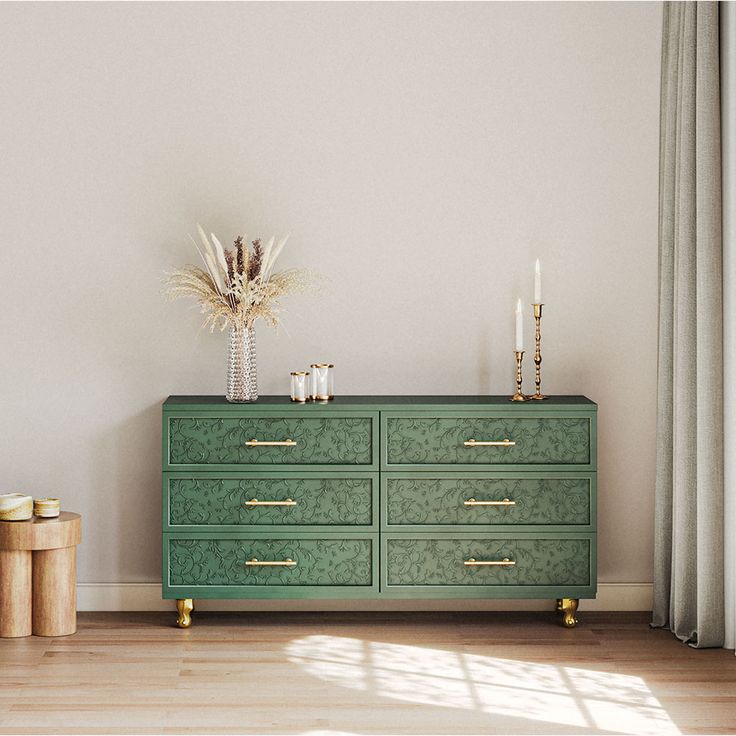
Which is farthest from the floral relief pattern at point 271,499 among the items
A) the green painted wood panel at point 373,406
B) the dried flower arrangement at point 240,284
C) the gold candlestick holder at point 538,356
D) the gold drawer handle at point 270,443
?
the gold candlestick holder at point 538,356

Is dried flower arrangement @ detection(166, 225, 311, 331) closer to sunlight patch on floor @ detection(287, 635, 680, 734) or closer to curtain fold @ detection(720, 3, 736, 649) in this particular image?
sunlight patch on floor @ detection(287, 635, 680, 734)

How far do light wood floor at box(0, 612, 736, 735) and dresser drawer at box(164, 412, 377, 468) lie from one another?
2.13 ft

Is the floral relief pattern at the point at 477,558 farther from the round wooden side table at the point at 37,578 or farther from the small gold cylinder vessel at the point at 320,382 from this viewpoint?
the round wooden side table at the point at 37,578

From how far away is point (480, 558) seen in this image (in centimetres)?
370

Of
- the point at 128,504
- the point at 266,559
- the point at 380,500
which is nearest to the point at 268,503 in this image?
the point at 266,559

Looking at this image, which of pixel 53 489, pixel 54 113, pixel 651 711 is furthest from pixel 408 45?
pixel 651 711

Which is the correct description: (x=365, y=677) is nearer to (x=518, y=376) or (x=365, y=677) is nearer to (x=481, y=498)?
(x=481, y=498)

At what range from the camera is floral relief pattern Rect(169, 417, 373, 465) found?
3656 millimetres

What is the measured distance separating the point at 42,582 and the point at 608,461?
221cm

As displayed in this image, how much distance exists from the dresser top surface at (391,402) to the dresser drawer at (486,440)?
0.15ft

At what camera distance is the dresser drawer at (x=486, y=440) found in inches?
145

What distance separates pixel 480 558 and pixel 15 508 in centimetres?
171

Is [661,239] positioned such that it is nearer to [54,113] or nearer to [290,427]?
[290,427]

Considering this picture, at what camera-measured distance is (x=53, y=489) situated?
13.0 feet
